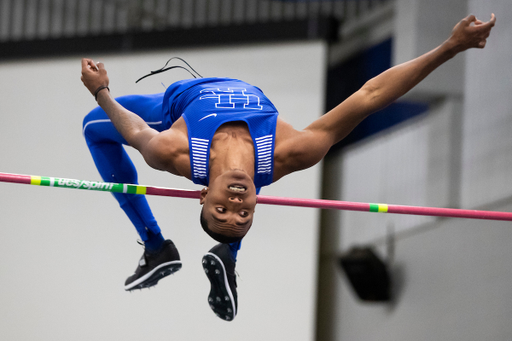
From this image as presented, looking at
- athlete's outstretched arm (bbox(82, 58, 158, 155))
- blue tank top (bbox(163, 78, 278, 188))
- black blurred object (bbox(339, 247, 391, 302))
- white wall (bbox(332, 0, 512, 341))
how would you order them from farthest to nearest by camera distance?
black blurred object (bbox(339, 247, 391, 302)) < white wall (bbox(332, 0, 512, 341)) < athlete's outstretched arm (bbox(82, 58, 158, 155)) < blue tank top (bbox(163, 78, 278, 188))

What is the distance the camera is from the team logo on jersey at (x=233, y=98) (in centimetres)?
242

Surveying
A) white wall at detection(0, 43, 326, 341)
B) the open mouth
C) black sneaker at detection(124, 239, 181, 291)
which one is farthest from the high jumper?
white wall at detection(0, 43, 326, 341)

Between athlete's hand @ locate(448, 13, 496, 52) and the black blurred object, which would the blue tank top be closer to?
athlete's hand @ locate(448, 13, 496, 52)

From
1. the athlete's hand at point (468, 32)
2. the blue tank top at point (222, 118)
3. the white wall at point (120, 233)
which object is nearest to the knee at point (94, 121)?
the blue tank top at point (222, 118)

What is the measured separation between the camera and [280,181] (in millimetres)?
5602

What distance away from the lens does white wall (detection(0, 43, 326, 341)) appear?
5590mm

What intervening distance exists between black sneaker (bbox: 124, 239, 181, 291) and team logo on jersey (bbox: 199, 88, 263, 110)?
0.93m

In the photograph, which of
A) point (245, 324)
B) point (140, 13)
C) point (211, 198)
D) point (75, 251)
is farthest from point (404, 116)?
point (211, 198)

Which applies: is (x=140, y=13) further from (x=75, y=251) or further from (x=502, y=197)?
(x=502, y=197)

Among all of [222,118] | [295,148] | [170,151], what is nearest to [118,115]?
[170,151]

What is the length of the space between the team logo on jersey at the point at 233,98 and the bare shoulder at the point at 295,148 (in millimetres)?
133

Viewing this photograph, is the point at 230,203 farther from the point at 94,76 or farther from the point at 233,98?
the point at 94,76

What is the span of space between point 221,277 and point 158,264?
0.40 metres

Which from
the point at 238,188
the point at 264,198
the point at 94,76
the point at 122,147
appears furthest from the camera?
the point at 122,147
